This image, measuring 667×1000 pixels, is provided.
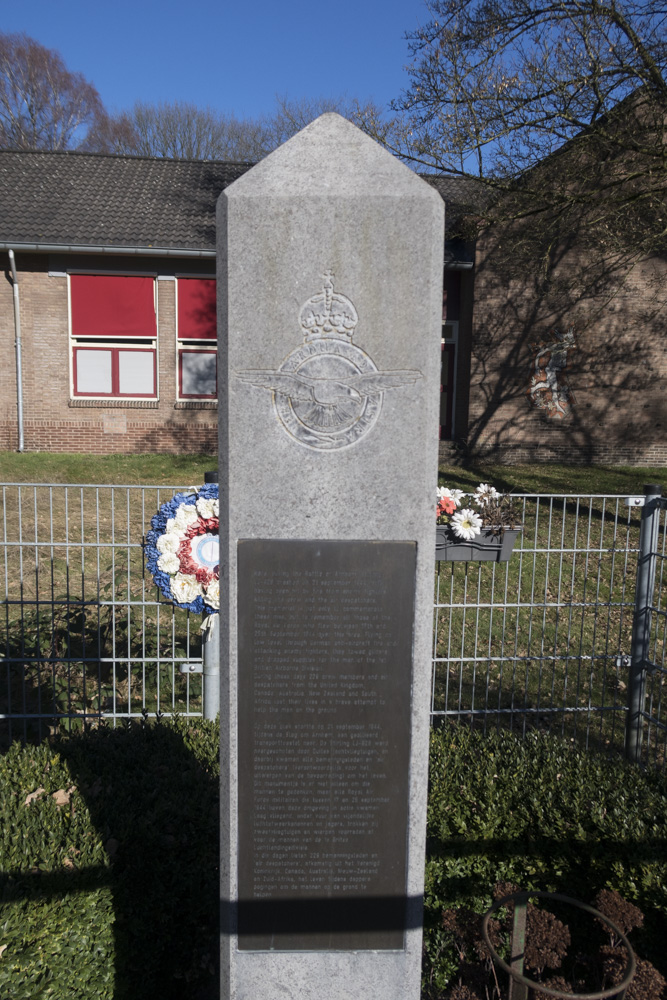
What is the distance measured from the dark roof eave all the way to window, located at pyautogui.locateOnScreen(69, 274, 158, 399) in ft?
2.13

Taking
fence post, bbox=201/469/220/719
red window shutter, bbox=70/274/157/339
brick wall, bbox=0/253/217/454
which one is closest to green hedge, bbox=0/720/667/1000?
fence post, bbox=201/469/220/719

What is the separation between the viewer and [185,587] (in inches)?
167

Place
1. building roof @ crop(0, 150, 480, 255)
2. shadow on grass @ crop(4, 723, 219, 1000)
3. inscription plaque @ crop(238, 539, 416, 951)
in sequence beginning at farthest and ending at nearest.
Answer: building roof @ crop(0, 150, 480, 255) < shadow on grass @ crop(4, 723, 219, 1000) < inscription plaque @ crop(238, 539, 416, 951)

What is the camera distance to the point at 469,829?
3244 millimetres

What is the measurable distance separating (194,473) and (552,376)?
819cm

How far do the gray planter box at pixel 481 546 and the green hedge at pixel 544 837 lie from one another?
139cm

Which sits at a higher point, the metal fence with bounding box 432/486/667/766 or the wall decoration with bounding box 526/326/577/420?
the wall decoration with bounding box 526/326/577/420

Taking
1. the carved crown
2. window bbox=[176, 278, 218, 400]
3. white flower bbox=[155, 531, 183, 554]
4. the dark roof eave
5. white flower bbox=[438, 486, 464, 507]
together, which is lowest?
white flower bbox=[155, 531, 183, 554]

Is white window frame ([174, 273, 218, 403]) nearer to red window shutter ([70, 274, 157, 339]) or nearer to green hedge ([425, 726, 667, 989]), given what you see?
red window shutter ([70, 274, 157, 339])

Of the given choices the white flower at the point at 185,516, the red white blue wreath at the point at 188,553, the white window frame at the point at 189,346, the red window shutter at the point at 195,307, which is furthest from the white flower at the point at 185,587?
the red window shutter at the point at 195,307

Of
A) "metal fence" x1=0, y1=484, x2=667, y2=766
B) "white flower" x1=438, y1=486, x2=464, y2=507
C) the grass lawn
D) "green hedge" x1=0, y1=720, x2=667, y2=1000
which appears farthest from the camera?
the grass lawn

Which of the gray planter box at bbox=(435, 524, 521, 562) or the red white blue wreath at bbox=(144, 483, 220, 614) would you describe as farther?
the gray planter box at bbox=(435, 524, 521, 562)

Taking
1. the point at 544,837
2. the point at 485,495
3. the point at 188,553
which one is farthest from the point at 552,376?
the point at 544,837

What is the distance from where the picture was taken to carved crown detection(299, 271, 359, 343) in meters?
2.37
